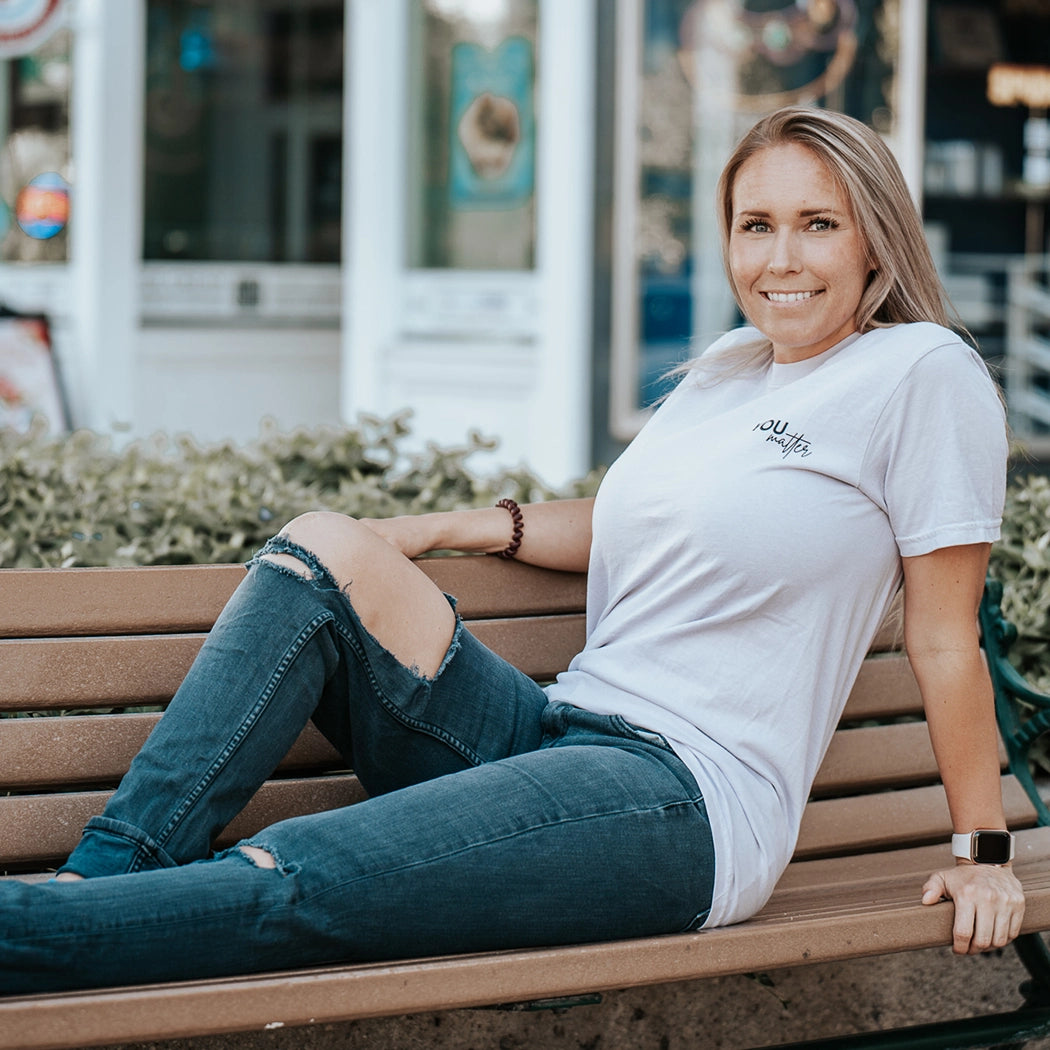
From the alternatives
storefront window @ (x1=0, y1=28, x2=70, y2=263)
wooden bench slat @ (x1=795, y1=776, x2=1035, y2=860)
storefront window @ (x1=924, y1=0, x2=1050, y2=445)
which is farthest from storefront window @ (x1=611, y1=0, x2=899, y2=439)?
wooden bench slat @ (x1=795, y1=776, x2=1035, y2=860)

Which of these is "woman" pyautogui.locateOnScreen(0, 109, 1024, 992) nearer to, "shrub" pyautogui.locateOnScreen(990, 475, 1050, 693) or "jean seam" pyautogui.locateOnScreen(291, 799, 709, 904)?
"jean seam" pyautogui.locateOnScreen(291, 799, 709, 904)

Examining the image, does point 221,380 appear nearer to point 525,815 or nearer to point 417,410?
point 417,410

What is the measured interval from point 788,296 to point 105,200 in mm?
6038

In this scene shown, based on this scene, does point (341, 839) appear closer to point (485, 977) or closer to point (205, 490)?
point (485, 977)

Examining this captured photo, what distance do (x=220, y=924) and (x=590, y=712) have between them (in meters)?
0.62

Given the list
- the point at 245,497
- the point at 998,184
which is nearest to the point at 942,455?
the point at 245,497

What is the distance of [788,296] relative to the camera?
7.49ft

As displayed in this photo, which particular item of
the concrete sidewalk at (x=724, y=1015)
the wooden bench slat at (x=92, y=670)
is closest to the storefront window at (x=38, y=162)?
the wooden bench slat at (x=92, y=670)

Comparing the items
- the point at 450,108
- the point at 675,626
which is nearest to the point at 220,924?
the point at 675,626

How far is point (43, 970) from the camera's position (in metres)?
1.71

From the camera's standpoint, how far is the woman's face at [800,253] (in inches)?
88.3

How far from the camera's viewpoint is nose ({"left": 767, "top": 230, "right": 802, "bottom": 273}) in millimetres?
2256

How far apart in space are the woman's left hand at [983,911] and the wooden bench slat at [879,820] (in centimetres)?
43

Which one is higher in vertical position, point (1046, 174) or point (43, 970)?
point (1046, 174)
